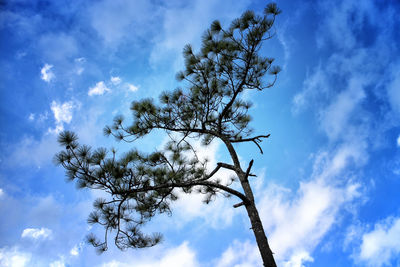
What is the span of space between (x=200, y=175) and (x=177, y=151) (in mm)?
496

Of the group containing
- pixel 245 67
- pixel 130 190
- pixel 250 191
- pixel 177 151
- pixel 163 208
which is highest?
pixel 245 67

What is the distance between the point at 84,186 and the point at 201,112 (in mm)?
1739

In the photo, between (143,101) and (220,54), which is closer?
(143,101)

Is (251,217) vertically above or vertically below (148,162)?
below

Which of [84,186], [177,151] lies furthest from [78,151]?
[177,151]

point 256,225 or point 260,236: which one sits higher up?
point 256,225

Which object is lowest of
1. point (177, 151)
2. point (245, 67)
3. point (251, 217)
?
point (251, 217)

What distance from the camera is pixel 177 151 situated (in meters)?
3.14

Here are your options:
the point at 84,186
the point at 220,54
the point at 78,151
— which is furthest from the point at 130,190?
the point at 220,54

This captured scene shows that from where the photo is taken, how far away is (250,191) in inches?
93.7

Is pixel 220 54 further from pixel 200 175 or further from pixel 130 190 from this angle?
pixel 130 190

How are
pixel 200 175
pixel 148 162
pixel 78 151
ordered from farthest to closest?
pixel 200 175 < pixel 148 162 < pixel 78 151

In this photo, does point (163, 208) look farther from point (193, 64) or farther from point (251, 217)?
point (193, 64)

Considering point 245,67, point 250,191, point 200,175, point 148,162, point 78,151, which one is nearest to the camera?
point 78,151
